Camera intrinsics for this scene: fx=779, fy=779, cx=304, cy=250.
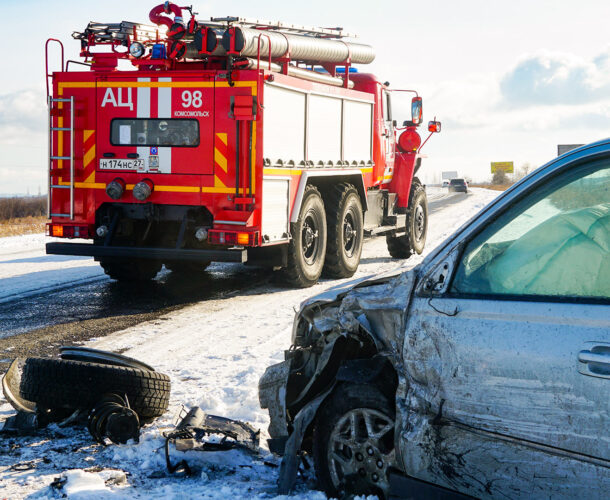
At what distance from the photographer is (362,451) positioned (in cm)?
355

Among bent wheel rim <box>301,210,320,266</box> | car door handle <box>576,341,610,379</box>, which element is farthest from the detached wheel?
bent wheel rim <box>301,210,320,266</box>

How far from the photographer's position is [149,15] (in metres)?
10.8

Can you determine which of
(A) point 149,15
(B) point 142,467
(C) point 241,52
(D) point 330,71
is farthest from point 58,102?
(B) point 142,467

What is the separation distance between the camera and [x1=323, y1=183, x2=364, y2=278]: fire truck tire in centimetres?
1138

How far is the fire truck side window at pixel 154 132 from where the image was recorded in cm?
968

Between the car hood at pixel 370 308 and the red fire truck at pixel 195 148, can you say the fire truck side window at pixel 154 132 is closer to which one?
the red fire truck at pixel 195 148

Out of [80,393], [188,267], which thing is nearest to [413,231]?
[188,267]

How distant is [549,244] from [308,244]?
25.5 ft

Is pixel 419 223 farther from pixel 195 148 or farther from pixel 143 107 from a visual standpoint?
pixel 143 107

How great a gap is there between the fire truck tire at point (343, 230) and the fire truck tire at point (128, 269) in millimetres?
2600

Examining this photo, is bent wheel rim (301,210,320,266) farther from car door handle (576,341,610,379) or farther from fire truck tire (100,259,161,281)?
car door handle (576,341,610,379)

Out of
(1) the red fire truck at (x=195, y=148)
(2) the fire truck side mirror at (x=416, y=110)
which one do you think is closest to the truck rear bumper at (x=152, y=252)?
(1) the red fire truck at (x=195, y=148)

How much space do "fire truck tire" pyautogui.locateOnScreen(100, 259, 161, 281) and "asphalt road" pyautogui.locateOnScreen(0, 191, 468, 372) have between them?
5.9 inches

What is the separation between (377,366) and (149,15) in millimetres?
8525
